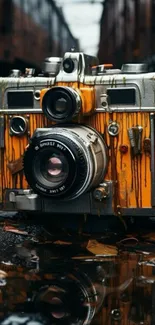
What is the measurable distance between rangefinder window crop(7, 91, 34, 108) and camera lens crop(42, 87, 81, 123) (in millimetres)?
311

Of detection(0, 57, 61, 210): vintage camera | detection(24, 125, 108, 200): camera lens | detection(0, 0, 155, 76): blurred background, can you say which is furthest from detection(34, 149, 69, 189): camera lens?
detection(0, 0, 155, 76): blurred background

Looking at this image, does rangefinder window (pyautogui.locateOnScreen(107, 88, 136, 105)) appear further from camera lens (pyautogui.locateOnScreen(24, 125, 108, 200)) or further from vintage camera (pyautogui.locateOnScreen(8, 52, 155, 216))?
camera lens (pyautogui.locateOnScreen(24, 125, 108, 200))

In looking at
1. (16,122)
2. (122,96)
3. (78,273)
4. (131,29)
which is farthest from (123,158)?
(131,29)

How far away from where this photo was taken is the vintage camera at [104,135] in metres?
5.19

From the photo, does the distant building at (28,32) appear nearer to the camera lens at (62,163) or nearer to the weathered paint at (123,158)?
the weathered paint at (123,158)

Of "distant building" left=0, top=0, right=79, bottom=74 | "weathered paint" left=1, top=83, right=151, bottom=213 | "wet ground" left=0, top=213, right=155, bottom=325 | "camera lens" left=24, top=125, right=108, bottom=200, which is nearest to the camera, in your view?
"wet ground" left=0, top=213, right=155, bottom=325

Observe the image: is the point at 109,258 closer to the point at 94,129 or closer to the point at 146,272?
the point at 146,272

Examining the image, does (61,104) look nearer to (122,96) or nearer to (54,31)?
(122,96)

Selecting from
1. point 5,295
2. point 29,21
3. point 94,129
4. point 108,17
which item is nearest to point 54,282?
point 5,295

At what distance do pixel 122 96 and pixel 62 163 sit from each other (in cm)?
81

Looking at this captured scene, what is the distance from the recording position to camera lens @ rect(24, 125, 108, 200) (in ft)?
16.1

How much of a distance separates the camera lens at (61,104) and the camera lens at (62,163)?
131 millimetres

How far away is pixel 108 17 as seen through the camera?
23.3 m

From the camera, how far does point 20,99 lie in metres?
5.59
